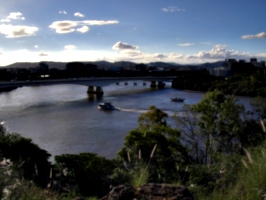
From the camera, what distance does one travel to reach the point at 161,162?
701cm

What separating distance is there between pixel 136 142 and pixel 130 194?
6.30 metres

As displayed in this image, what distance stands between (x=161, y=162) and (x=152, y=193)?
524cm

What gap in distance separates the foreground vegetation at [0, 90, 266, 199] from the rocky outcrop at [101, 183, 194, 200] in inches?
7.8

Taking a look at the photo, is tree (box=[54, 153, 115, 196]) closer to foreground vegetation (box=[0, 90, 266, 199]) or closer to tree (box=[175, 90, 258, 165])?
foreground vegetation (box=[0, 90, 266, 199])

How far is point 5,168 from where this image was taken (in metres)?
2.06

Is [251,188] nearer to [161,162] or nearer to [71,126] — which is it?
[161,162]

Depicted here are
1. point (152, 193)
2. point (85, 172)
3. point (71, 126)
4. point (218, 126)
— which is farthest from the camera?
point (71, 126)

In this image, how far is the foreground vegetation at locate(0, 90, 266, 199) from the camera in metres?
2.58

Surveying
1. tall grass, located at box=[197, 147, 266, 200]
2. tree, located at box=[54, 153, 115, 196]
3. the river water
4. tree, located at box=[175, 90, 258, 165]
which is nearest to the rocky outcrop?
tall grass, located at box=[197, 147, 266, 200]

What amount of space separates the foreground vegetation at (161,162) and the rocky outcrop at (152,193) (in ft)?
0.65

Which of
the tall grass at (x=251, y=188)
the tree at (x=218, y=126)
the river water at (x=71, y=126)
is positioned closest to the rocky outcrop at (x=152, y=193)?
the tall grass at (x=251, y=188)

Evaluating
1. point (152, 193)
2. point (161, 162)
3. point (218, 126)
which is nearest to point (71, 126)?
point (218, 126)

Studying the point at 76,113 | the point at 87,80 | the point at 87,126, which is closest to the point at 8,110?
the point at 76,113

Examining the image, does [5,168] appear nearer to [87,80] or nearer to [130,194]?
[130,194]
